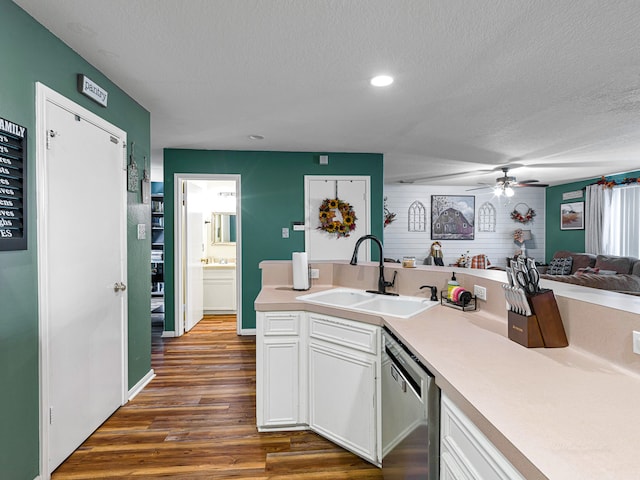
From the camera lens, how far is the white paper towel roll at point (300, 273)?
2.64 meters

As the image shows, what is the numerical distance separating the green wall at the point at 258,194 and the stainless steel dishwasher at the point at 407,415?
306 cm

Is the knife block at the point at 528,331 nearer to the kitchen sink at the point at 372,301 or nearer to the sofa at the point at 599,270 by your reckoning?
the kitchen sink at the point at 372,301

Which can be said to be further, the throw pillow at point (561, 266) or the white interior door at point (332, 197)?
the throw pillow at point (561, 266)

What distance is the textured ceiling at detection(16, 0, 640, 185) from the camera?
1.72 m

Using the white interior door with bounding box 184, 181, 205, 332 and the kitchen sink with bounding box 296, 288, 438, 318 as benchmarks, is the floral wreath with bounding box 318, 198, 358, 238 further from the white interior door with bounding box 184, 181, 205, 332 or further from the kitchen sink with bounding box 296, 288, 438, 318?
the kitchen sink with bounding box 296, 288, 438, 318

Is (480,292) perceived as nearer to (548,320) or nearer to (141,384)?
(548,320)

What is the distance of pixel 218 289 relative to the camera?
562 cm

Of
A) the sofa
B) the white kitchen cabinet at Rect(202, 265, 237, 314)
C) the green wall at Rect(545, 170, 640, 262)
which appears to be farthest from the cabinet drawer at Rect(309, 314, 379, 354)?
the green wall at Rect(545, 170, 640, 262)

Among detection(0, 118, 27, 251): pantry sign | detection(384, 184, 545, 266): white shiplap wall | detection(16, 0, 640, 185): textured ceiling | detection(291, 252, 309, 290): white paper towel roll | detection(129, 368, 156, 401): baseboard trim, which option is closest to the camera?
detection(0, 118, 27, 251): pantry sign

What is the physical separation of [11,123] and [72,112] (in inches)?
19.9

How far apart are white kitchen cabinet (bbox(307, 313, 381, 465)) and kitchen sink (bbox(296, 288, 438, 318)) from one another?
0.53 feet

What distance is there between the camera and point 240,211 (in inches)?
179

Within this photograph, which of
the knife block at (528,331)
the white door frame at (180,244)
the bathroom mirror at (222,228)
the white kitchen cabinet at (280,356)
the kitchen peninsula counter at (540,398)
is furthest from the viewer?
the bathroom mirror at (222,228)

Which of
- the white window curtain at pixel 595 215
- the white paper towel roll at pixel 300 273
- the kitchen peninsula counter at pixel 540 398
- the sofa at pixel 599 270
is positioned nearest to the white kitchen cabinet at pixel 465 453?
the kitchen peninsula counter at pixel 540 398
